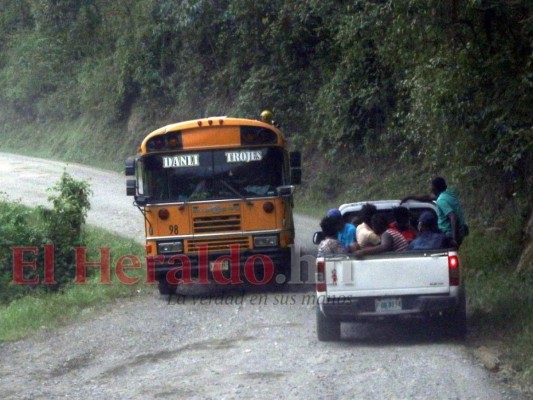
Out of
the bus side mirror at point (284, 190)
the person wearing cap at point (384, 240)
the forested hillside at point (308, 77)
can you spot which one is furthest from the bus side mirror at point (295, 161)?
the person wearing cap at point (384, 240)

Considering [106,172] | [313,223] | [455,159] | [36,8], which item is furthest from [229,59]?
[455,159]

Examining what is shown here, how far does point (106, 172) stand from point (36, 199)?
29.8ft

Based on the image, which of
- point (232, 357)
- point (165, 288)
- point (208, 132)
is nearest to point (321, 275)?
point (232, 357)

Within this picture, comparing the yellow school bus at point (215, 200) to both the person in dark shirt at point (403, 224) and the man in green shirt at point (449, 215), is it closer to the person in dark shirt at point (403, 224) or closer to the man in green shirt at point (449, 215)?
the man in green shirt at point (449, 215)

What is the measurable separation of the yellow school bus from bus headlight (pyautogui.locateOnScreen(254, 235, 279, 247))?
2 centimetres

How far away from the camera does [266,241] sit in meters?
14.6

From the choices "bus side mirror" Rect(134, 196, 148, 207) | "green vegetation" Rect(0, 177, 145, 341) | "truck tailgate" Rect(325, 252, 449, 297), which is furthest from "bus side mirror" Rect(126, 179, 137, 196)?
"truck tailgate" Rect(325, 252, 449, 297)

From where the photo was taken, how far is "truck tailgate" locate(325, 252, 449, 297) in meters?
10.5

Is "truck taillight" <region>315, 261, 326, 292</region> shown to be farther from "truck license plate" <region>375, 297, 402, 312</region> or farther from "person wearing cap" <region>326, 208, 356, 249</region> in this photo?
"person wearing cap" <region>326, 208, 356, 249</region>

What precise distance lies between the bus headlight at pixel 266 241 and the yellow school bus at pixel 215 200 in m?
0.02

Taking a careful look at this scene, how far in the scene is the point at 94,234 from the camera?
21281 mm

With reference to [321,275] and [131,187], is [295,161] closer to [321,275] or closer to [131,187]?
[131,187]

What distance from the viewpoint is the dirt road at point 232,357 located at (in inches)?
355

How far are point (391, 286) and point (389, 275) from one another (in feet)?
0.43
